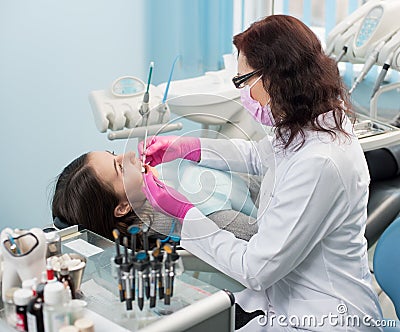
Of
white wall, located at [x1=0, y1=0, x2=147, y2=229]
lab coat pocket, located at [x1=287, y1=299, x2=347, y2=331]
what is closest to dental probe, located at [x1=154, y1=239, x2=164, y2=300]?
lab coat pocket, located at [x1=287, y1=299, x2=347, y2=331]

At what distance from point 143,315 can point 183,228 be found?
1.28 feet

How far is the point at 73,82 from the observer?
3020 mm

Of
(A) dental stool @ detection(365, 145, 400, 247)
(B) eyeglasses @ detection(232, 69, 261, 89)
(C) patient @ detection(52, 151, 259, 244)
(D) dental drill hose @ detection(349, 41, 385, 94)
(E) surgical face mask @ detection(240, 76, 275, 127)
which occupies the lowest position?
(A) dental stool @ detection(365, 145, 400, 247)

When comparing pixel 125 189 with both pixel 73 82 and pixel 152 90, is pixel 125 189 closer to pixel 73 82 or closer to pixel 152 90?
pixel 152 90

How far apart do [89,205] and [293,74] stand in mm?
598

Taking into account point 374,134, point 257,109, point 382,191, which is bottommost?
point 382,191

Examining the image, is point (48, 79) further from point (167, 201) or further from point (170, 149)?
point (167, 201)

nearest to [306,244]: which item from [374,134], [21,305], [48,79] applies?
[21,305]

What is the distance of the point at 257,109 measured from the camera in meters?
1.46

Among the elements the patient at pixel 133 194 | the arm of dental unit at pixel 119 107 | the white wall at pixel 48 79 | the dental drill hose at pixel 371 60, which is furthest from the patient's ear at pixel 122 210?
the white wall at pixel 48 79

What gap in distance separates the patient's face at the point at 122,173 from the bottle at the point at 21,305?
480 millimetres

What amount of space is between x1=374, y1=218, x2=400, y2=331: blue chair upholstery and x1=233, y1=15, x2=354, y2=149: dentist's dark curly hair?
0.91 feet

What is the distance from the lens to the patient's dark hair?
1.58 m

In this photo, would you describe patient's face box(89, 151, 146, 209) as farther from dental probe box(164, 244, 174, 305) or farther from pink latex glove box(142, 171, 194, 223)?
dental probe box(164, 244, 174, 305)
